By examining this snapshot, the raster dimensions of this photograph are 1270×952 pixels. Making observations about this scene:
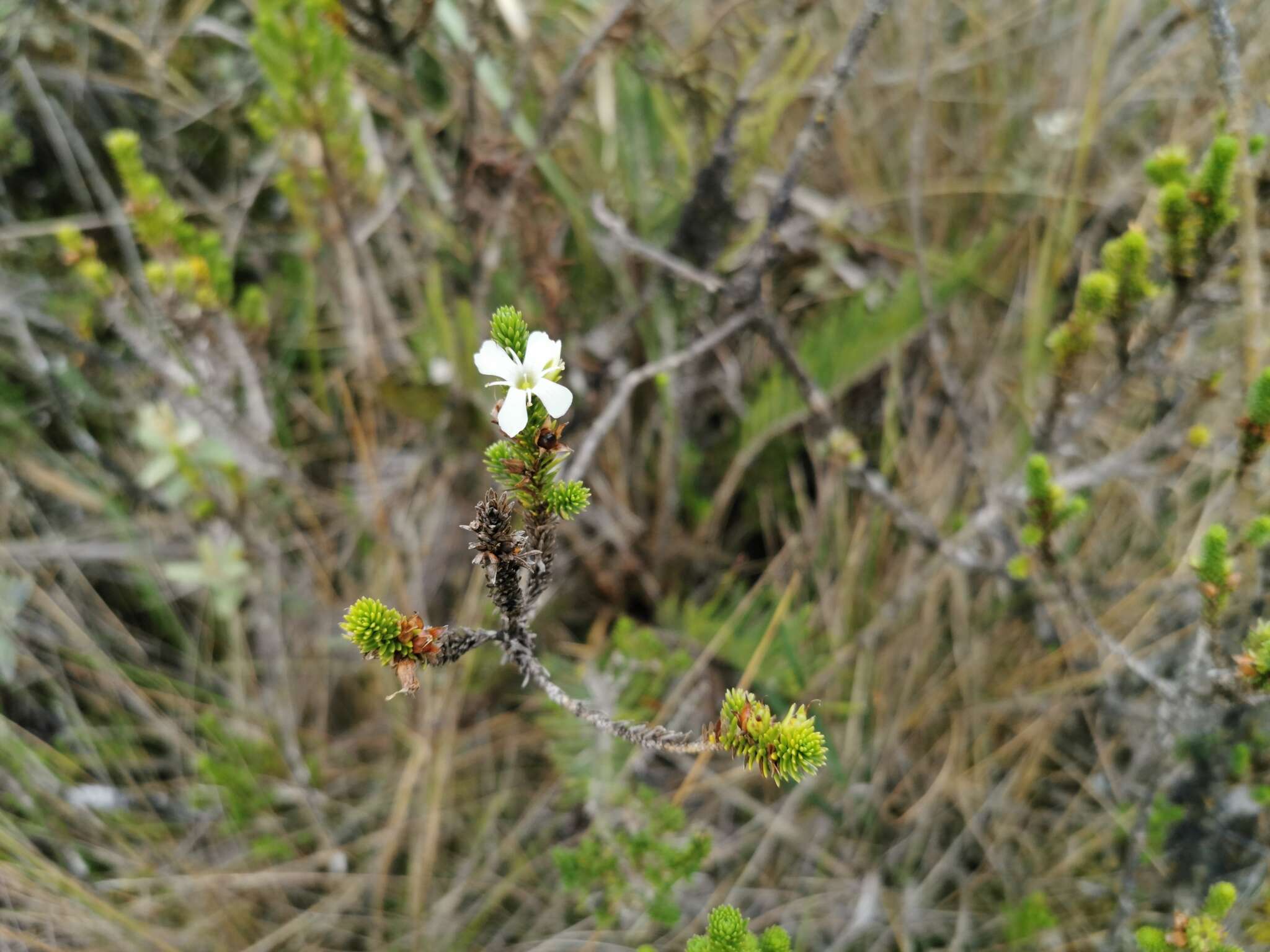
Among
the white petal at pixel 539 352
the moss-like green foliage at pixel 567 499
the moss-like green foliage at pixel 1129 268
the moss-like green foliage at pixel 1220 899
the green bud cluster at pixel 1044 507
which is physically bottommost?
the moss-like green foliage at pixel 1220 899

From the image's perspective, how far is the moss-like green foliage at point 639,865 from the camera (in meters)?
1.56

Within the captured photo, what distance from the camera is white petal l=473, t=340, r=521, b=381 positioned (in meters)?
0.99

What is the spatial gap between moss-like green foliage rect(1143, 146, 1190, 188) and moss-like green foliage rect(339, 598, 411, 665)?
1.56 m

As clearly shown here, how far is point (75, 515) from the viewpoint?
2.49 m

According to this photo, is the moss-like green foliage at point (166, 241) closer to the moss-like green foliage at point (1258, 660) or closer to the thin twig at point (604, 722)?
the thin twig at point (604, 722)

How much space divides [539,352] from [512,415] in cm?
10

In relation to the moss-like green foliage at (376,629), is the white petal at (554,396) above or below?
above

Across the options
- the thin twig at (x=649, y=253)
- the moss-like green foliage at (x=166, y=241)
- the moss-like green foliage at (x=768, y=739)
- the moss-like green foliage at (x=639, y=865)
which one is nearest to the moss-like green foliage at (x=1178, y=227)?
the thin twig at (x=649, y=253)

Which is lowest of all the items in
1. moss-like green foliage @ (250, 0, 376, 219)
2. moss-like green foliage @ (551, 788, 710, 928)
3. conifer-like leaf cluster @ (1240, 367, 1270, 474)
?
moss-like green foliage @ (551, 788, 710, 928)

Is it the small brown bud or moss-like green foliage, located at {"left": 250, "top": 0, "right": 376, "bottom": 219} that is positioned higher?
moss-like green foliage, located at {"left": 250, "top": 0, "right": 376, "bottom": 219}

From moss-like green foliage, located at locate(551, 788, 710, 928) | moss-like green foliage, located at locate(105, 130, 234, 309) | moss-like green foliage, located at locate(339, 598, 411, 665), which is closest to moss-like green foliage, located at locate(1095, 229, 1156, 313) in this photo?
moss-like green foliage, located at locate(551, 788, 710, 928)

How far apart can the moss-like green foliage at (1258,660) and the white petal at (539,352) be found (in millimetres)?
1079

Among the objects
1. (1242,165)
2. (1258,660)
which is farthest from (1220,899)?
(1242,165)

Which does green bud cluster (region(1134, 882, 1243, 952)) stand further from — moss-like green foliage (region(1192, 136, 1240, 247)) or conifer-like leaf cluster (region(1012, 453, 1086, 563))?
moss-like green foliage (region(1192, 136, 1240, 247))
